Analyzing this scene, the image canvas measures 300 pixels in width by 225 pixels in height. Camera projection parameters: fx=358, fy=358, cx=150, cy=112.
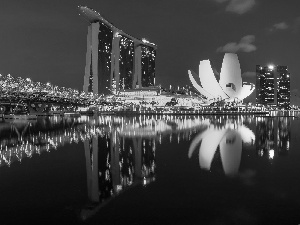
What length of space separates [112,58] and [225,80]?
2913 centimetres

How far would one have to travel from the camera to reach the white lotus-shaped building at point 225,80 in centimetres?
8012

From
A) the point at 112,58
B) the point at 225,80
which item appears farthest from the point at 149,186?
the point at 112,58

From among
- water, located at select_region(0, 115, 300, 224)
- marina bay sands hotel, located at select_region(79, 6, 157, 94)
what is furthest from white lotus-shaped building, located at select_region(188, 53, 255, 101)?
water, located at select_region(0, 115, 300, 224)

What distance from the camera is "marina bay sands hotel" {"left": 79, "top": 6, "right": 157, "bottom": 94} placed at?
79.9 m

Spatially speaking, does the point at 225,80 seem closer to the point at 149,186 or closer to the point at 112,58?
the point at 112,58

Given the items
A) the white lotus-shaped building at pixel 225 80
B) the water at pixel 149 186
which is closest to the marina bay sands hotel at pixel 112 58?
the white lotus-shaped building at pixel 225 80

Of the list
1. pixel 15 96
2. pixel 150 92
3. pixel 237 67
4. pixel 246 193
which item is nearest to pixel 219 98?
pixel 237 67

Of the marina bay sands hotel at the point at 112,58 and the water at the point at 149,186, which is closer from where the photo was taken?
the water at the point at 149,186

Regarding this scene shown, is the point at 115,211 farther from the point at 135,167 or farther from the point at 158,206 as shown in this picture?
the point at 135,167

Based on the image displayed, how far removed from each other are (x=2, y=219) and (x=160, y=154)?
7.54m

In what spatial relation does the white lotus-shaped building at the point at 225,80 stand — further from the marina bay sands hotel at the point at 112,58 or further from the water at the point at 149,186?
the water at the point at 149,186

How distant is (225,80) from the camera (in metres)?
80.7

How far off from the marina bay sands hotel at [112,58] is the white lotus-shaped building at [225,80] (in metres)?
20.8

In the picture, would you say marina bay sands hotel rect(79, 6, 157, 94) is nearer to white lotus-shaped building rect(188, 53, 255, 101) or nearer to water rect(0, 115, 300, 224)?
white lotus-shaped building rect(188, 53, 255, 101)
